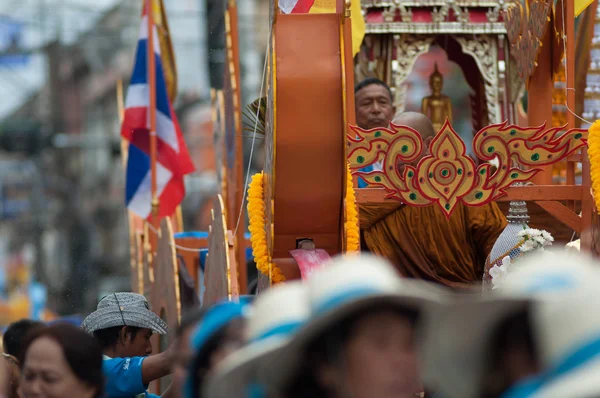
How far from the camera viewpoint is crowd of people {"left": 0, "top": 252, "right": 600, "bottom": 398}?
7.01ft

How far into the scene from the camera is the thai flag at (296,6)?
25.1 feet

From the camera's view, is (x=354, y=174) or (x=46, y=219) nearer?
(x=354, y=174)

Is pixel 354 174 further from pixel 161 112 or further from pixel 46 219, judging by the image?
pixel 46 219

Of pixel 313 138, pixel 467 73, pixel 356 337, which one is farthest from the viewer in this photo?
pixel 467 73

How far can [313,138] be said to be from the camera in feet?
20.1

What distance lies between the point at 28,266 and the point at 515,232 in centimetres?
1909

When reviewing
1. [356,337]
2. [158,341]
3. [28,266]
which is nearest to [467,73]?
[158,341]

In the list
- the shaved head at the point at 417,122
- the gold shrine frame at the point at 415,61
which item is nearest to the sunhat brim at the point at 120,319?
the shaved head at the point at 417,122

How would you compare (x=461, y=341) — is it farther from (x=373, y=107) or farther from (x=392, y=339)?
(x=373, y=107)

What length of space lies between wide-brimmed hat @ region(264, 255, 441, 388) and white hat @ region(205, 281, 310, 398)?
0.05 metres

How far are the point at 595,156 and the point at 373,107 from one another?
2281mm

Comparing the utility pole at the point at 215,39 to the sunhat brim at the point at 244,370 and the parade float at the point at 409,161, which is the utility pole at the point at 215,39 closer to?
the parade float at the point at 409,161

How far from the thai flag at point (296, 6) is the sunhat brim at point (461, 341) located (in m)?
5.32

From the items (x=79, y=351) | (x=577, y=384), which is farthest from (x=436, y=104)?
(x=577, y=384)
